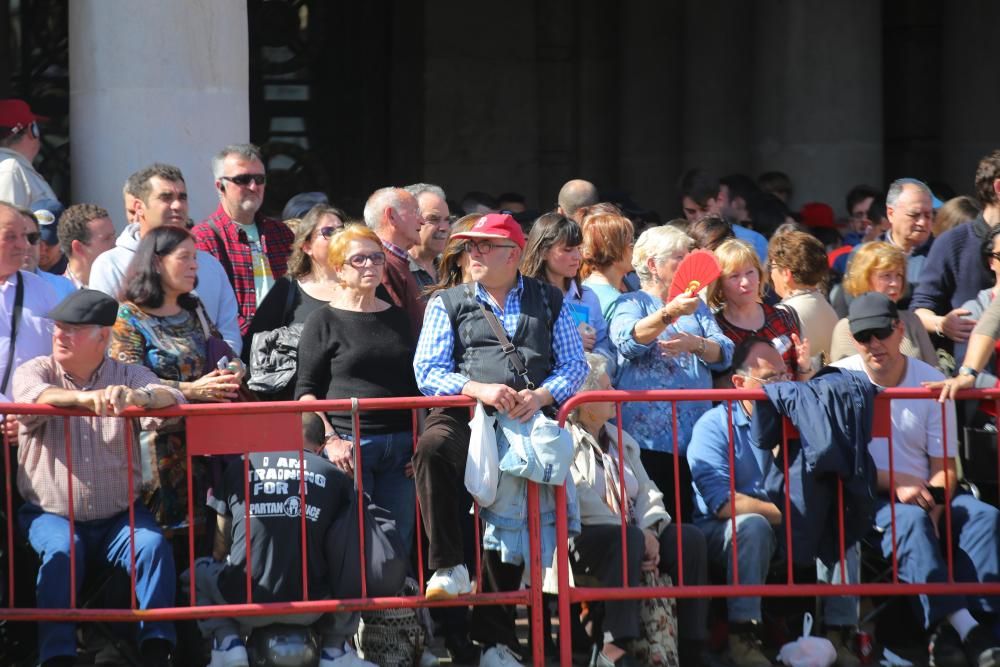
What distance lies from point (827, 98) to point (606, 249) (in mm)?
7182

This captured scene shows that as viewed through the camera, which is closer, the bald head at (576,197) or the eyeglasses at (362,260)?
the eyeglasses at (362,260)

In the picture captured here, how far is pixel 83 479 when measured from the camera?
704 cm

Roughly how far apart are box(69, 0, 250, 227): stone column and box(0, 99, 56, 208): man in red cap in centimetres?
54

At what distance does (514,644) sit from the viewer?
727cm

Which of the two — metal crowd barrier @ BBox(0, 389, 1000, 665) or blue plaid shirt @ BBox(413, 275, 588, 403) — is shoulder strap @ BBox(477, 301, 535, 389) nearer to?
blue plaid shirt @ BBox(413, 275, 588, 403)

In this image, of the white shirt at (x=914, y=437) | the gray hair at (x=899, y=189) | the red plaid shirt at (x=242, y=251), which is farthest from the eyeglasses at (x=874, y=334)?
the red plaid shirt at (x=242, y=251)

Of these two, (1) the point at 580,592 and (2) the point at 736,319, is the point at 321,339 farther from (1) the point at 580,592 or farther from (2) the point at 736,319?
(2) the point at 736,319

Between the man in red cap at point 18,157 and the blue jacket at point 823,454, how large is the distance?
4.33m

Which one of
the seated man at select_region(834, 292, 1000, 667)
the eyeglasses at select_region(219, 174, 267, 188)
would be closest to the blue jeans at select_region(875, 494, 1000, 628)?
the seated man at select_region(834, 292, 1000, 667)

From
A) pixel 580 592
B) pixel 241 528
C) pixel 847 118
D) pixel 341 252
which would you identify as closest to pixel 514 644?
pixel 580 592

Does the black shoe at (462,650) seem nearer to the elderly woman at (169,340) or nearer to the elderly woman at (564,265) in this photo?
the elderly woman at (169,340)

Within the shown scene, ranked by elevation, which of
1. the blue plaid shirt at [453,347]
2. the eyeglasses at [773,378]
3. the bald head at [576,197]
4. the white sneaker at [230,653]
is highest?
the bald head at [576,197]

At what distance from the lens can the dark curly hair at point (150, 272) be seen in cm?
751

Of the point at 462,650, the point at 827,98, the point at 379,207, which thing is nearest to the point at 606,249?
the point at 379,207
